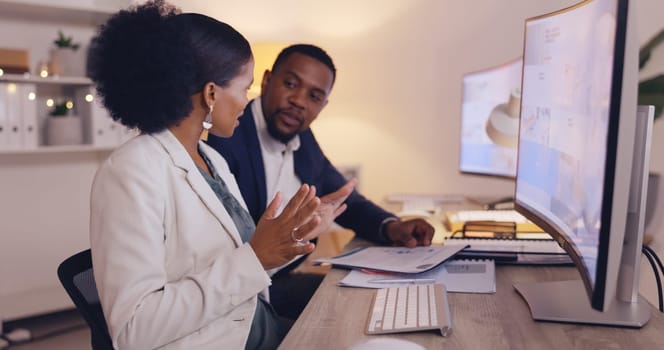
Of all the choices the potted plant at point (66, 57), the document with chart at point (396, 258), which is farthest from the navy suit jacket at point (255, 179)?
the potted plant at point (66, 57)

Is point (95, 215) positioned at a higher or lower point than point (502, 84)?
lower

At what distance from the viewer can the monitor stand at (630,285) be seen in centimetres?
96

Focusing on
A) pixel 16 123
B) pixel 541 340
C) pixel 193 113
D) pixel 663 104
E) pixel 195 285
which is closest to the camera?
pixel 541 340

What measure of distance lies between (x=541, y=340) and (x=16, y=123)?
2645 mm

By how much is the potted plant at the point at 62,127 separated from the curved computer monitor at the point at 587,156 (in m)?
2.34

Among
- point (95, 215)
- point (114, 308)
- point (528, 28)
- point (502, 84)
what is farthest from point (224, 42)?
point (502, 84)

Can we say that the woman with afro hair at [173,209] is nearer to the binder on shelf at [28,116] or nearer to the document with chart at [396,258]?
the document with chart at [396,258]

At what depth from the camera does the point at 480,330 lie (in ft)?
3.04

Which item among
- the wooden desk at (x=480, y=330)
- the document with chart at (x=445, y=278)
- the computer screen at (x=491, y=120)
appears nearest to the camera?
the wooden desk at (x=480, y=330)

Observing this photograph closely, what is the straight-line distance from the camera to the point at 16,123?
111 inches

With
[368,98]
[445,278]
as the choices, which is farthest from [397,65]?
[445,278]

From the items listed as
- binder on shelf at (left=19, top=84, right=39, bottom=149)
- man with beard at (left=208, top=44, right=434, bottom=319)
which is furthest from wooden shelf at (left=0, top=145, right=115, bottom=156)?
man with beard at (left=208, top=44, right=434, bottom=319)

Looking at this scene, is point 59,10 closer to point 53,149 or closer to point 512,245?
point 53,149

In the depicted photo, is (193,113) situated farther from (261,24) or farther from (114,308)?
(261,24)
